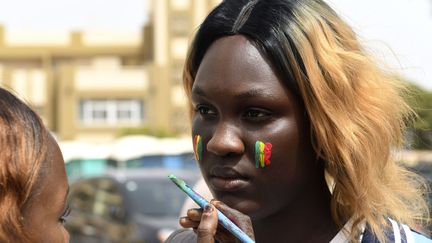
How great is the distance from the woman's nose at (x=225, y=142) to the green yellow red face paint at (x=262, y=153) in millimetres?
35

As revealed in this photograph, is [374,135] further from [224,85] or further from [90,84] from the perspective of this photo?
[90,84]

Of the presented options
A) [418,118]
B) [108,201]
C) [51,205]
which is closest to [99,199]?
[108,201]

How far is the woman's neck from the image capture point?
2.06 meters

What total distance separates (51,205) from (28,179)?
12cm

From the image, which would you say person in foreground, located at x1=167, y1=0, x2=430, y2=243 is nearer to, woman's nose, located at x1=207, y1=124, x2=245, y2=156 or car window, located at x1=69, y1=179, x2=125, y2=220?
woman's nose, located at x1=207, y1=124, x2=245, y2=156

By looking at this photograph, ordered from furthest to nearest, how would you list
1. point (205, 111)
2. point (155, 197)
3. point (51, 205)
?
point (155, 197) < point (205, 111) < point (51, 205)

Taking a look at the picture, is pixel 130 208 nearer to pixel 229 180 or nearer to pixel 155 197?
pixel 155 197

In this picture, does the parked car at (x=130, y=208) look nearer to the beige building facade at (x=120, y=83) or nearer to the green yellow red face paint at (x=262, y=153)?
the green yellow red face paint at (x=262, y=153)

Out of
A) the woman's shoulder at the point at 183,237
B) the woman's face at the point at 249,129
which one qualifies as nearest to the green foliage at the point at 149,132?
the woman's shoulder at the point at 183,237

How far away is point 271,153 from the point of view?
1932 mm

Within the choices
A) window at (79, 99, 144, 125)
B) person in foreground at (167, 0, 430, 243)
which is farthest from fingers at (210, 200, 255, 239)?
window at (79, 99, 144, 125)

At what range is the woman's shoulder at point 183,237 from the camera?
7.13 ft

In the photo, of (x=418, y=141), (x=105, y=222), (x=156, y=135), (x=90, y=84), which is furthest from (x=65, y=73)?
(x=418, y=141)

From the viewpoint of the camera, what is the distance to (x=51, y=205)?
1776 millimetres
